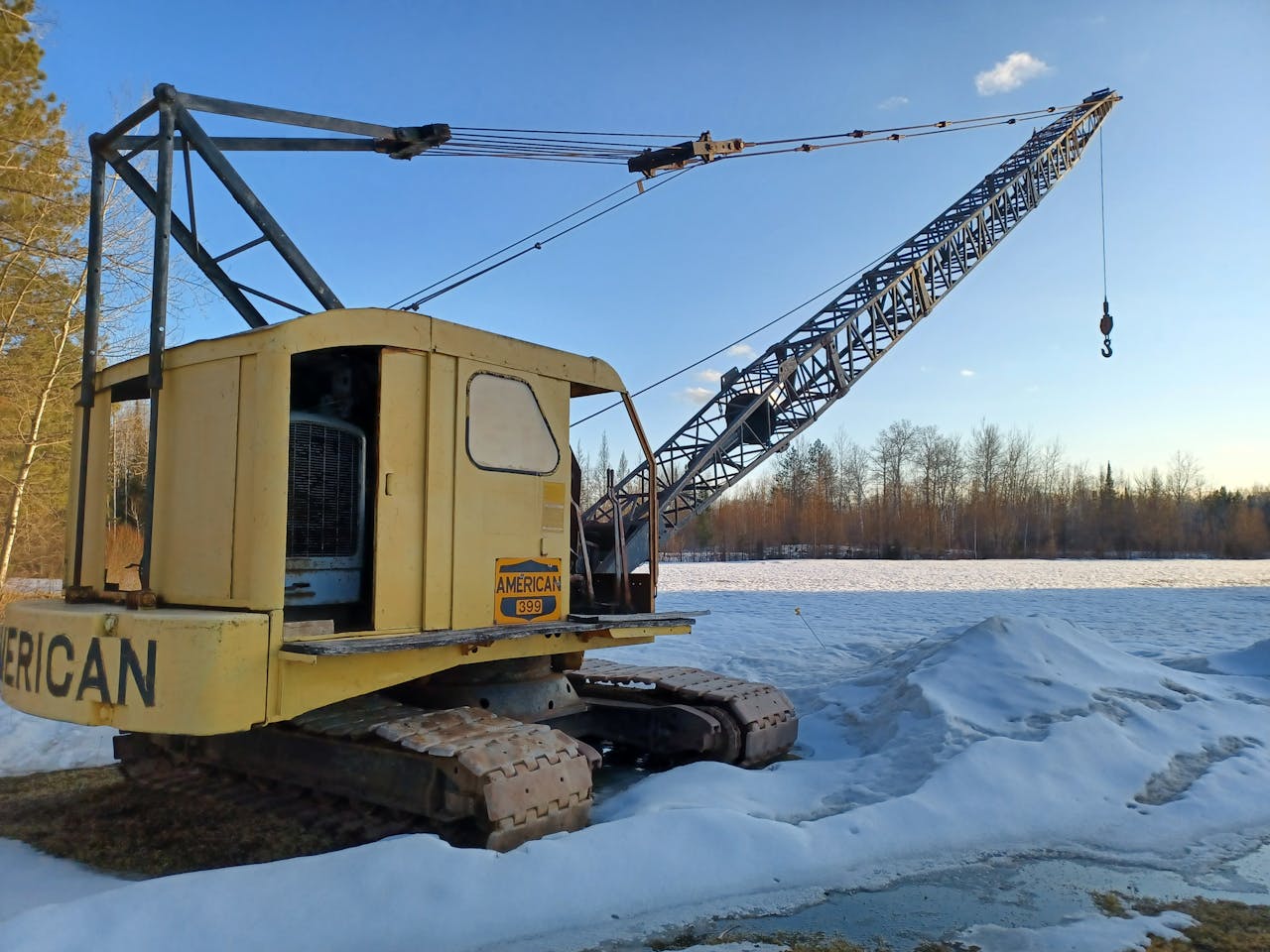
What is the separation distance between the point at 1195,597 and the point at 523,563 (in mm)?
21569

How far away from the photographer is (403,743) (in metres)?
3.96

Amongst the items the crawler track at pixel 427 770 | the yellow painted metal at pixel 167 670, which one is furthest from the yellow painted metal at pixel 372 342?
the crawler track at pixel 427 770

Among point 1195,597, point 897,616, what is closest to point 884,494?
point 1195,597

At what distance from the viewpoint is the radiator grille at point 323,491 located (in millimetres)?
4305

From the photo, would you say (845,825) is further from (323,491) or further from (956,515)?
(956,515)

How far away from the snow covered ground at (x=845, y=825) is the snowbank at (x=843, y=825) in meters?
0.01

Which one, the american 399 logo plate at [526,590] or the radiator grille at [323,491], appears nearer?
the radiator grille at [323,491]

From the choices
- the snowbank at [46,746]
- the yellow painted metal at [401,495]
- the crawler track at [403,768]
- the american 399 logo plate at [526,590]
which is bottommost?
the snowbank at [46,746]

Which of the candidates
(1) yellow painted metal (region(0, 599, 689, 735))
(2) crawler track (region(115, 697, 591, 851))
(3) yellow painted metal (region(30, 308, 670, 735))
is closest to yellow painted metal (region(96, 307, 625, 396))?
(3) yellow painted metal (region(30, 308, 670, 735))

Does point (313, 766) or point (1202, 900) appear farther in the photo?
point (313, 766)

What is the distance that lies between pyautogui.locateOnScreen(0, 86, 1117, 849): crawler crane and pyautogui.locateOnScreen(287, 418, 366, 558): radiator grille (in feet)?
0.04

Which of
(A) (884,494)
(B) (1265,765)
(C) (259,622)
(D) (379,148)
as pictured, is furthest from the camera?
(A) (884,494)

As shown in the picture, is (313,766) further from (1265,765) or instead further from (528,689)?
(1265,765)

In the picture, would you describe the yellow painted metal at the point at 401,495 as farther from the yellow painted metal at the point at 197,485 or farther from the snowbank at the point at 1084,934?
the snowbank at the point at 1084,934
